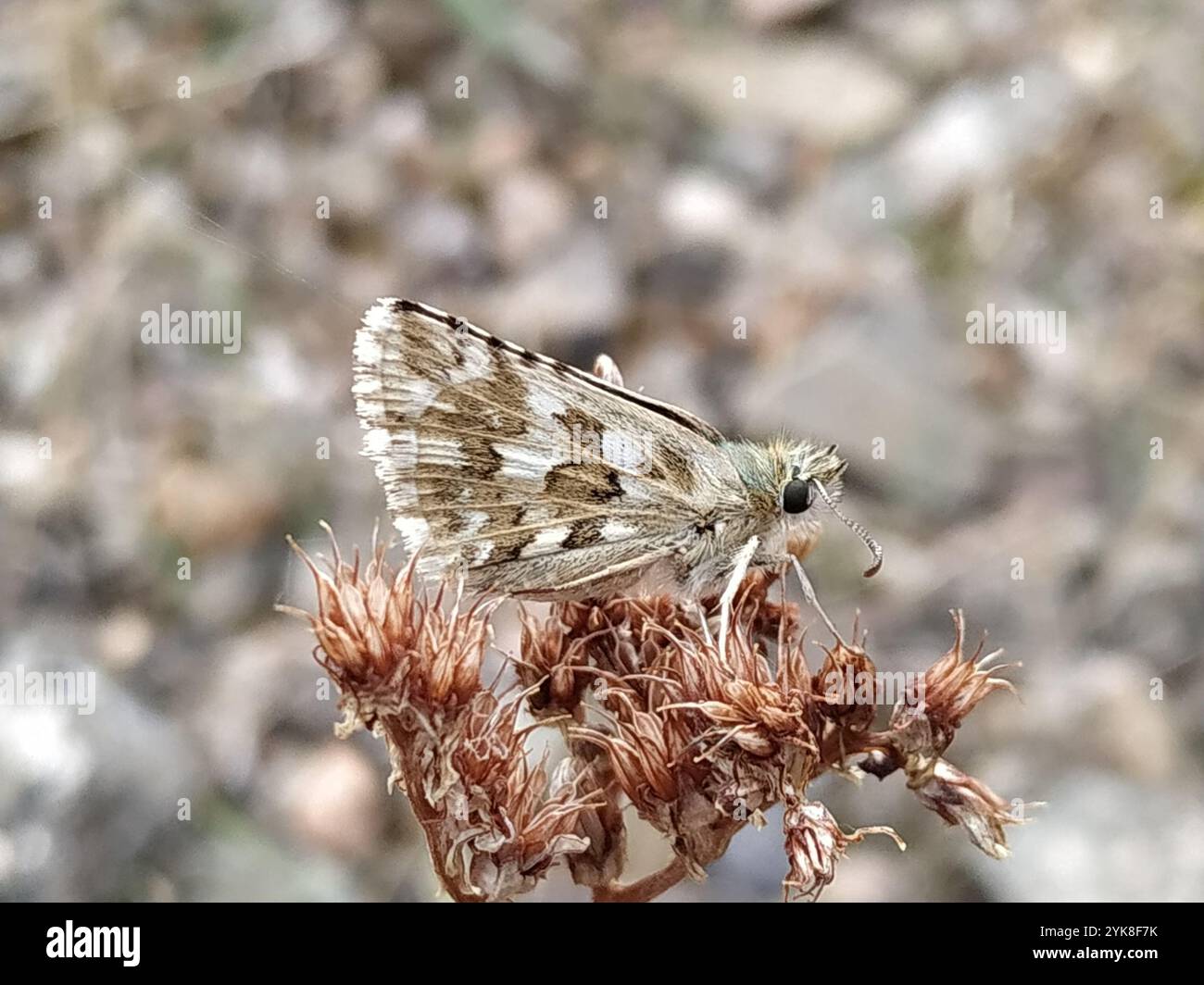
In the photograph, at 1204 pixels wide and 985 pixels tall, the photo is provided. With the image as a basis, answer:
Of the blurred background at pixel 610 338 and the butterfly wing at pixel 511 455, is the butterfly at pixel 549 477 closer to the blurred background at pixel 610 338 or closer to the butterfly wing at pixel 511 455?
the butterfly wing at pixel 511 455

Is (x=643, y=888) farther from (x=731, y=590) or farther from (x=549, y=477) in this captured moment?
(x=549, y=477)

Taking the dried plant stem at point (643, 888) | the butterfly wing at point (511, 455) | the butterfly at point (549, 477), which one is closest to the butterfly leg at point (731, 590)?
the butterfly at point (549, 477)

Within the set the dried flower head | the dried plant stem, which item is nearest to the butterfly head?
the dried flower head

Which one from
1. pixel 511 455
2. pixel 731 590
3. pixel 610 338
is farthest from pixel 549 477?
pixel 610 338

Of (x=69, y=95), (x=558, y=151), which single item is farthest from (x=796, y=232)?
(x=69, y=95)

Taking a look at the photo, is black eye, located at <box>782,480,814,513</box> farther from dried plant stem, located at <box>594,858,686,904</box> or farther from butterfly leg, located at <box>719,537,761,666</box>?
dried plant stem, located at <box>594,858,686,904</box>

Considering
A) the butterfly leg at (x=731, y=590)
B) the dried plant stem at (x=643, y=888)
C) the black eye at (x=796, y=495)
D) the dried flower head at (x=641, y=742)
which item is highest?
the black eye at (x=796, y=495)
